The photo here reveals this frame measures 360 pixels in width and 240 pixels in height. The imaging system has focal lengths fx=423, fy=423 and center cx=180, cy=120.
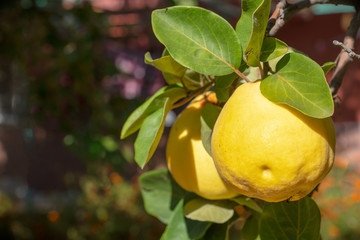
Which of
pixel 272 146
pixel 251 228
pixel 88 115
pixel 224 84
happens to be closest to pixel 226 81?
pixel 224 84

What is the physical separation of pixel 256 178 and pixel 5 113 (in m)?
4.07

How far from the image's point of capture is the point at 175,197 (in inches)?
25.4

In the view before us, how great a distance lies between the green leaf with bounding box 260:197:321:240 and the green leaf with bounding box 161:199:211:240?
0.09m

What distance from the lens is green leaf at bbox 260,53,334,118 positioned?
1.21 feet

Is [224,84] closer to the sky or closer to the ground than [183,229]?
closer to the sky

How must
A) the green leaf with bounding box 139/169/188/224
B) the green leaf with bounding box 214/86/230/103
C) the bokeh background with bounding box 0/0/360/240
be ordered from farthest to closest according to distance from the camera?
the bokeh background with bounding box 0/0/360/240
the green leaf with bounding box 139/169/188/224
the green leaf with bounding box 214/86/230/103

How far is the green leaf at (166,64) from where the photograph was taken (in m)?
0.47

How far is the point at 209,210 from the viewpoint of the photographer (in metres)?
0.54

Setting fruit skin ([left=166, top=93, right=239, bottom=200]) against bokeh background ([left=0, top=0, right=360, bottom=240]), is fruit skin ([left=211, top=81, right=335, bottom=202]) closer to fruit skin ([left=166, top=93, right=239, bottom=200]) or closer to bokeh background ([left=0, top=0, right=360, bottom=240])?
fruit skin ([left=166, top=93, right=239, bottom=200])

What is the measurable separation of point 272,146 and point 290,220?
0.14m

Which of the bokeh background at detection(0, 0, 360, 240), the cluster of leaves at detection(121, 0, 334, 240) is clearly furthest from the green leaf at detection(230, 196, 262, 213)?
the bokeh background at detection(0, 0, 360, 240)

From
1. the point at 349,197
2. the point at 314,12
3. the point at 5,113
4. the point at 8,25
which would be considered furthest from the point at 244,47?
the point at 5,113

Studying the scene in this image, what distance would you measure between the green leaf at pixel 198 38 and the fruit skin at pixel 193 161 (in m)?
0.13

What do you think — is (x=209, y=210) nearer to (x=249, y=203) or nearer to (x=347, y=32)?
(x=249, y=203)
